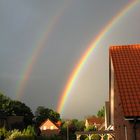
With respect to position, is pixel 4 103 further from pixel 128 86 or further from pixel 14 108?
pixel 128 86

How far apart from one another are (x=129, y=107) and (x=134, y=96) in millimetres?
897

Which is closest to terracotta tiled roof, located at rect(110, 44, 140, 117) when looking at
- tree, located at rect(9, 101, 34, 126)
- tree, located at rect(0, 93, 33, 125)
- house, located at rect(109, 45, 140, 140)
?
house, located at rect(109, 45, 140, 140)

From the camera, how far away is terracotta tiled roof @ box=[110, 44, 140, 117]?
16527 millimetres

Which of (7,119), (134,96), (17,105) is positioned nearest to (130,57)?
(134,96)

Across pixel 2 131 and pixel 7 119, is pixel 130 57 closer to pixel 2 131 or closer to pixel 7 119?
pixel 2 131

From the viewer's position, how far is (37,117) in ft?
447

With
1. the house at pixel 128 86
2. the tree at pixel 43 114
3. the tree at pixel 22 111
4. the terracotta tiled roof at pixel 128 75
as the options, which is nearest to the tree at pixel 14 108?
the tree at pixel 22 111

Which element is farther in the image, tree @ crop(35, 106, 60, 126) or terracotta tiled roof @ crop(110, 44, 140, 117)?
tree @ crop(35, 106, 60, 126)

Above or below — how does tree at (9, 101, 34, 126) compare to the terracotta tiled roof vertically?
above

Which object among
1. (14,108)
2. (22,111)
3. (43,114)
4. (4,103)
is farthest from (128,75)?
(43,114)

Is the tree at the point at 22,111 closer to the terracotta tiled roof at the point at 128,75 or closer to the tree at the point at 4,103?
the tree at the point at 4,103

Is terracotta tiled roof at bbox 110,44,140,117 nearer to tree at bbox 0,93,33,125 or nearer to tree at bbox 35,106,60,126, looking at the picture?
tree at bbox 0,93,33,125

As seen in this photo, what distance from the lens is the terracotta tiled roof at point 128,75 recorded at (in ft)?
54.2

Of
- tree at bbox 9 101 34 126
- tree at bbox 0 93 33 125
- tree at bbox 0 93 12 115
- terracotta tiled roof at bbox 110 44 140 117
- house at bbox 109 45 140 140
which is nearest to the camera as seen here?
house at bbox 109 45 140 140
